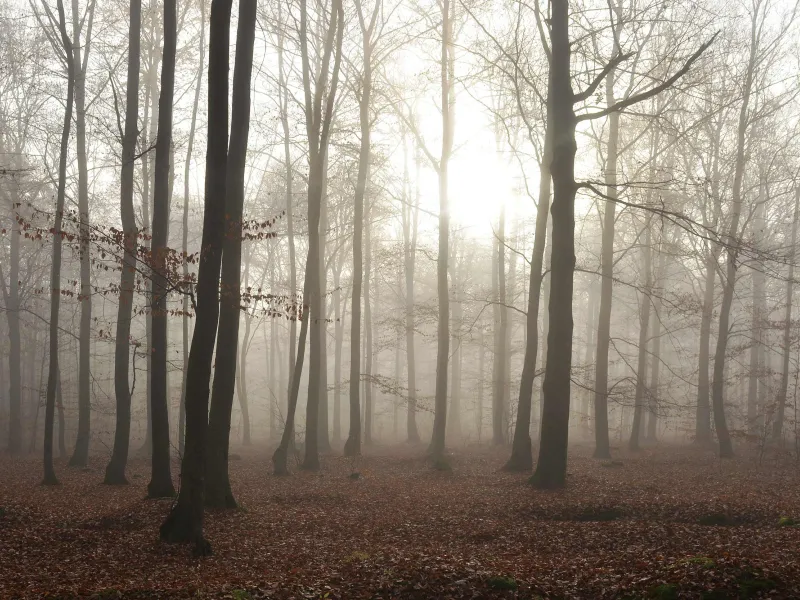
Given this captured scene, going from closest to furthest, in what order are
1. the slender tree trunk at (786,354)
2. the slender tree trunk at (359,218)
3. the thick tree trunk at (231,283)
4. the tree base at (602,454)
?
the thick tree trunk at (231,283)
the slender tree trunk at (359,218)
the tree base at (602,454)
the slender tree trunk at (786,354)

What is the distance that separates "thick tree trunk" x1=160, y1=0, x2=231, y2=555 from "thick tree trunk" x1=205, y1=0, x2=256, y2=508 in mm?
1975

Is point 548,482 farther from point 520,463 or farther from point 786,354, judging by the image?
point 786,354

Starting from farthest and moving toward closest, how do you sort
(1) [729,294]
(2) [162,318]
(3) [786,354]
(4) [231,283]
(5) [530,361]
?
(3) [786,354], (1) [729,294], (5) [530,361], (2) [162,318], (4) [231,283]

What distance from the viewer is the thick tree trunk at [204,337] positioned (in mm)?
7582

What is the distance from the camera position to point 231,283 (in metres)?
10.5

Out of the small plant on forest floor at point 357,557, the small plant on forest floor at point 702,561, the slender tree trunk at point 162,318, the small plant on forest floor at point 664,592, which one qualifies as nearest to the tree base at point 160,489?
the slender tree trunk at point 162,318

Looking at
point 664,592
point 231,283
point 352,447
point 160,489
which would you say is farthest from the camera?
point 352,447

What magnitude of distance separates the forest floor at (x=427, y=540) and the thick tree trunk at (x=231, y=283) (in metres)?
0.83

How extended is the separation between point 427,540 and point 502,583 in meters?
2.48

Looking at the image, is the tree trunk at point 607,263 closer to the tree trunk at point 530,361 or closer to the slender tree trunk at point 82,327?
the tree trunk at point 530,361

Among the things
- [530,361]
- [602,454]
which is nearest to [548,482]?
[530,361]

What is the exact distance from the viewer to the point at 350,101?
66.7 ft

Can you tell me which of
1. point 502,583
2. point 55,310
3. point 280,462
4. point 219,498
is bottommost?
point 280,462

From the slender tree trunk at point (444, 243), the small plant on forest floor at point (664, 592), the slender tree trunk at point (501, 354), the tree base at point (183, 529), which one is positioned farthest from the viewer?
the slender tree trunk at point (501, 354)
